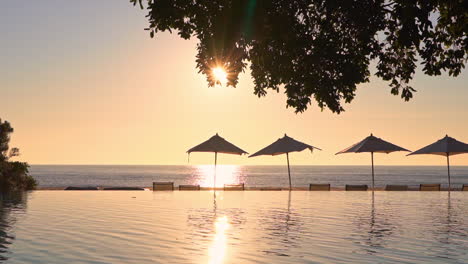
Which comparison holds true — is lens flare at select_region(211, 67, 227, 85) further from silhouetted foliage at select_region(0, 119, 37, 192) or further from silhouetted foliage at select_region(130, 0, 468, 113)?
silhouetted foliage at select_region(0, 119, 37, 192)

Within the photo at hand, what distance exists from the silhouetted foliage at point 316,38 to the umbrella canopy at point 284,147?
23022mm

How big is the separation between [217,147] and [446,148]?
1314cm

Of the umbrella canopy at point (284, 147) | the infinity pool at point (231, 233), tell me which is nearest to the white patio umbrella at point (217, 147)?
the umbrella canopy at point (284, 147)

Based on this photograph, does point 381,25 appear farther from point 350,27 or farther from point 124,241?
point 124,241

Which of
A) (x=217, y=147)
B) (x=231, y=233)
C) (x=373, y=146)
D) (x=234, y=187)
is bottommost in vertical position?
(x=231, y=233)

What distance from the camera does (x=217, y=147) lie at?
3366 cm

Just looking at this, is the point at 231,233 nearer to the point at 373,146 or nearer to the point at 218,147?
the point at 218,147

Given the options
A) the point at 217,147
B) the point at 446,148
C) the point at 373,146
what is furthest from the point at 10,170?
the point at 446,148

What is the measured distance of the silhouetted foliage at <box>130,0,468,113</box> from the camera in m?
8.35

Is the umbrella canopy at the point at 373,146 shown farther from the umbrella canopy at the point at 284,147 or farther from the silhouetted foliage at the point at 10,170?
the silhouetted foliage at the point at 10,170

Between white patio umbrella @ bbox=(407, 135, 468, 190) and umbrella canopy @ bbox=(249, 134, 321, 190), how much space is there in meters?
6.57

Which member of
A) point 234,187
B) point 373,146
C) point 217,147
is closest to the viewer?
point 373,146

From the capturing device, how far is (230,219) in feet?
59.5

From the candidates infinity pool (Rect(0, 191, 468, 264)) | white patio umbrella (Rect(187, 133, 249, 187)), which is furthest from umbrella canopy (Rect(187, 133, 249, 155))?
infinity pool (Rect(0, 191, 468, 264))
